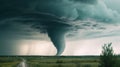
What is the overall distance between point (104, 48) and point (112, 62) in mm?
3045

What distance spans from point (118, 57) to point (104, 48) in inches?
163

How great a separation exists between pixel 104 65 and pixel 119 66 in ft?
8.96

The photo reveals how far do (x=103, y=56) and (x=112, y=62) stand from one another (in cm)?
198

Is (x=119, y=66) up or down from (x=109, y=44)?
down

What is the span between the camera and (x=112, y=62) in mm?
59875

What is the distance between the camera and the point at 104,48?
60906 millimetres

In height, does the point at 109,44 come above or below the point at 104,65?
above

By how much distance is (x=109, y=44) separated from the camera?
199 feet

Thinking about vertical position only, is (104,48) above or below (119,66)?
above

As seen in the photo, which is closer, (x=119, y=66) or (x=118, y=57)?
(x=119, y=66)

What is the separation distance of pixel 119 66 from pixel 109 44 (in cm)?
455

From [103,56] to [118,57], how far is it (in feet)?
14.2

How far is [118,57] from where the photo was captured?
2483 inches

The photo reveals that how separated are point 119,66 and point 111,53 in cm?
315
